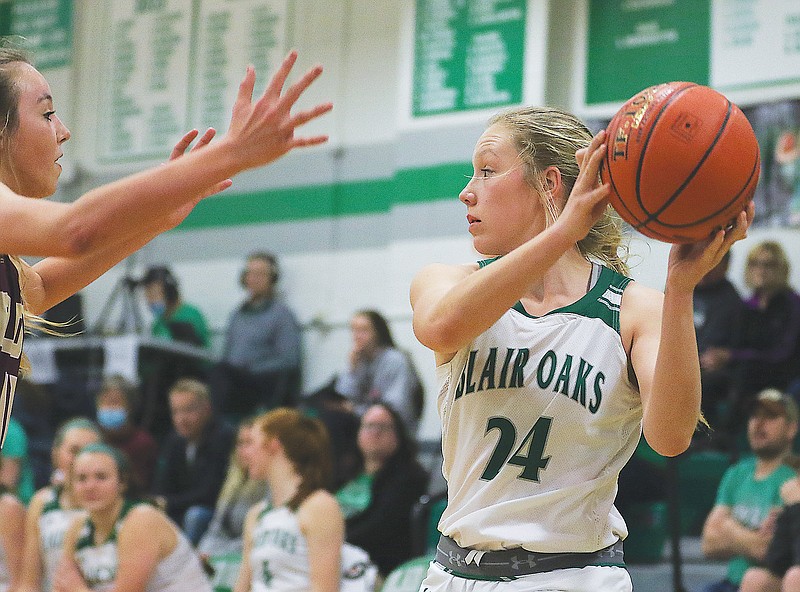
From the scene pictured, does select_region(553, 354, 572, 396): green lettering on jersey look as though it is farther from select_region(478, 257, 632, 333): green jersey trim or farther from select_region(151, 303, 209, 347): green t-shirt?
select_region(151, 303, 209, 347): green t-shirt

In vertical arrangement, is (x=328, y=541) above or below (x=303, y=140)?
below

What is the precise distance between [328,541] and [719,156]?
408cm

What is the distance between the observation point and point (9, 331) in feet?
9.78

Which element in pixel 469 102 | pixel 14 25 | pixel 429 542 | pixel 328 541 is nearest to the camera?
pixel 328 541

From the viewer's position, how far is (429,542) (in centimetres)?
775

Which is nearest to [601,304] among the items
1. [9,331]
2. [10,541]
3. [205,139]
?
[205,139]

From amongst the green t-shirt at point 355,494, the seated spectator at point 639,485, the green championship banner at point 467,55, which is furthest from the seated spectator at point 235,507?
the green championship banner at point 467,55

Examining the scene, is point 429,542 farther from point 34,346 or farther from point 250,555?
point 34,346

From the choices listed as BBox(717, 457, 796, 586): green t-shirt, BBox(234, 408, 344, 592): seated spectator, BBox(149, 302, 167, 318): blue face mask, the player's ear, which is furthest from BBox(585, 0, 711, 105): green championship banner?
the player's ear

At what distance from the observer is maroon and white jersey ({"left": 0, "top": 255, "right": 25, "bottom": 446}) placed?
117 inches

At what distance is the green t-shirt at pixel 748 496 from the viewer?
6.40 m

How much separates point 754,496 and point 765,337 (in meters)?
1.73

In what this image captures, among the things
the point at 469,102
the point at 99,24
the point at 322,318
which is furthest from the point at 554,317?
the point at 99,24

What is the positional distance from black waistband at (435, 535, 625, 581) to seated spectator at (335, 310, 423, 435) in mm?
5967
